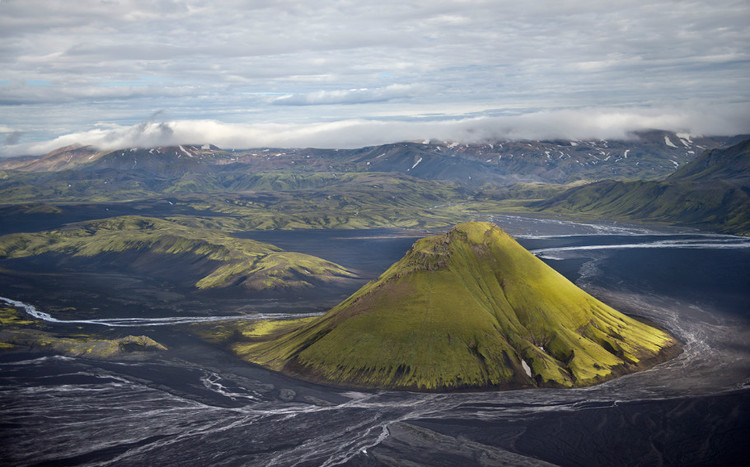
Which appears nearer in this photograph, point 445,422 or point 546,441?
point 546,441

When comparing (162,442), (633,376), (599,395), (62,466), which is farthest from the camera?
(633,376)

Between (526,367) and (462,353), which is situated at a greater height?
(462,353)

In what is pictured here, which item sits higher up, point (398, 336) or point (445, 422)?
point (398, 336)

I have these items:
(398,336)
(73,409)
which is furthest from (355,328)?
(73,409)

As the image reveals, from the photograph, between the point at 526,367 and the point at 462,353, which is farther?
the point at 462,353

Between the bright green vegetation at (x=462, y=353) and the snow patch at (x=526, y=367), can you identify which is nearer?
the bright green vegetation at (x=462, y=353)

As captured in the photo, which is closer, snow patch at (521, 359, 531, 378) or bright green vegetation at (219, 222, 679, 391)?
bright green vegetation at (219, 222, 679, 391)

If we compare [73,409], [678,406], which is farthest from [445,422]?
[73,409]

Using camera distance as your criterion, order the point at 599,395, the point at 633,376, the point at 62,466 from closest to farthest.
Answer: the point at 62,466, the point at 599,395, the point at 633,376

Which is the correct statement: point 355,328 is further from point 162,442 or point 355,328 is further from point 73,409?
point 73,409
